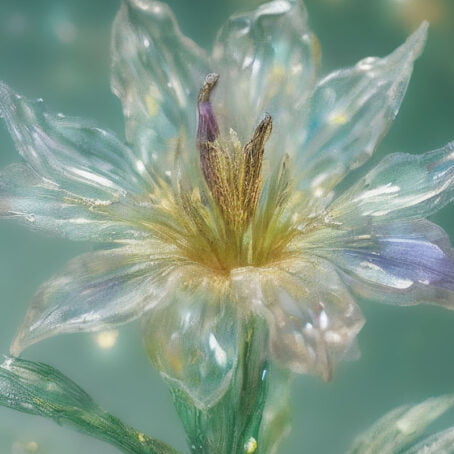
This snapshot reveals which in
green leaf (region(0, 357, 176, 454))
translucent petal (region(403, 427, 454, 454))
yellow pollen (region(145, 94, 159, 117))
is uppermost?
yellow pollen (region(145, 94, 159, 117))

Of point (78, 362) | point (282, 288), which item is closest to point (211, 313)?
point (282, 288)

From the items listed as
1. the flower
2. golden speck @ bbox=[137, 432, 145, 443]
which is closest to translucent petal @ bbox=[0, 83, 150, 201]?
the flower

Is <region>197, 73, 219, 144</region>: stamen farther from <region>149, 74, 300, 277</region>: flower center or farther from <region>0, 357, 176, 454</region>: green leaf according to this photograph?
<region>0, 357, 176, 454</region>: green leaf

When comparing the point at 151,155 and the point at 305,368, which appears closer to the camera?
the point at 305,368

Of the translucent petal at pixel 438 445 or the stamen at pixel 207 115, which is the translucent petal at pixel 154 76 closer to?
the stamen at pixel 207 115

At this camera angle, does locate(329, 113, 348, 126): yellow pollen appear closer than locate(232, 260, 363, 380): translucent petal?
No

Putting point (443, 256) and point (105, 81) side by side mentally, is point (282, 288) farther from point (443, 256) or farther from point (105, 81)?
point (105, 81)

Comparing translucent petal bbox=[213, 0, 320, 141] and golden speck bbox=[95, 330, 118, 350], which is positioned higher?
translucent petal bbox=[213, 0, 320, 141]

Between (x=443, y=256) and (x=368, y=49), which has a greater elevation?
(x=368, y=49)
